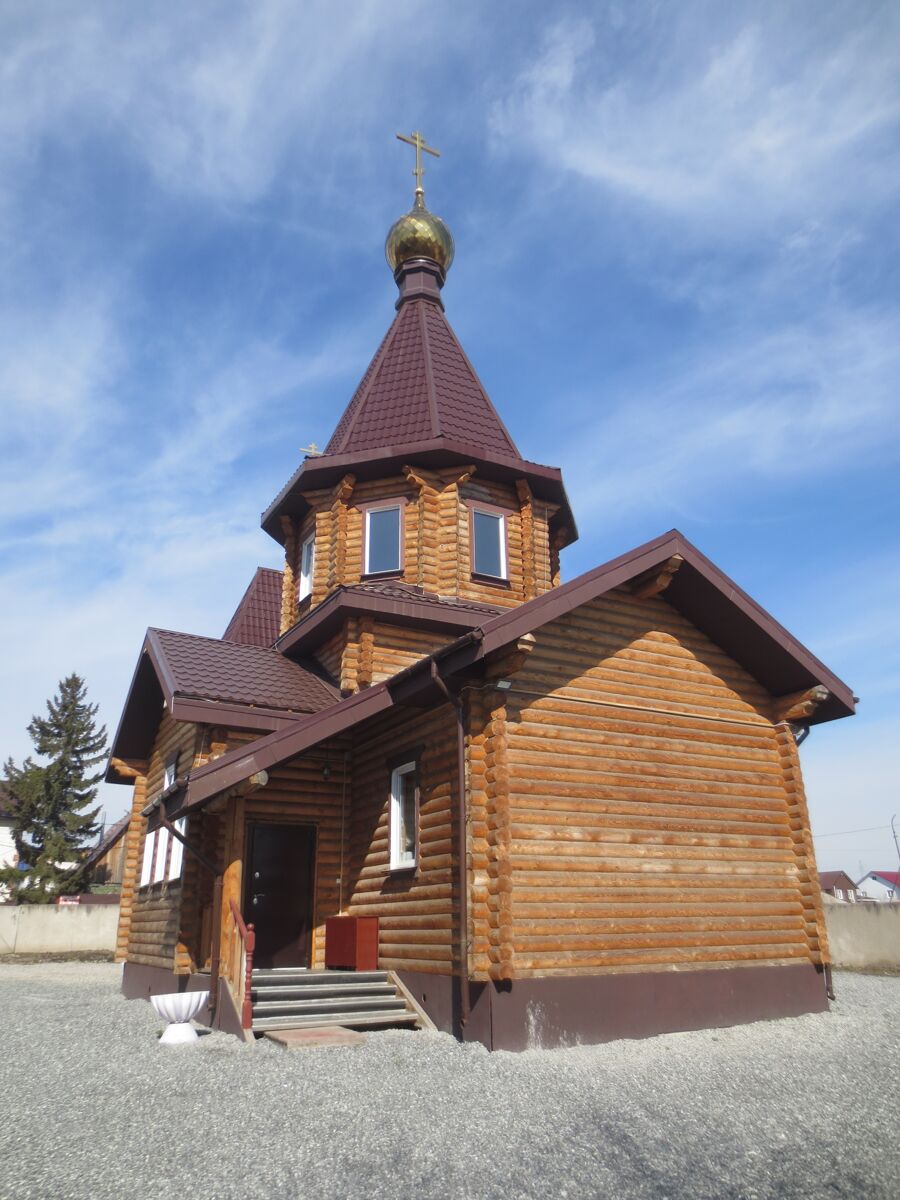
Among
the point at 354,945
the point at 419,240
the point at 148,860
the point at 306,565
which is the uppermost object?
the point at 419,240

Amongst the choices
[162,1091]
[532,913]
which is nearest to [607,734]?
[532,913]

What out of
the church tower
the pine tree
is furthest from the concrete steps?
the pine tree

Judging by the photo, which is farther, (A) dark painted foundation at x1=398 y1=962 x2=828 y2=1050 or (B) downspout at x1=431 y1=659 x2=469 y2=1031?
(B) downspout at x1=431 y1=659 x2=469 y2=1031

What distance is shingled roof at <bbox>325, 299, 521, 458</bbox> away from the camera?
52.9 ft

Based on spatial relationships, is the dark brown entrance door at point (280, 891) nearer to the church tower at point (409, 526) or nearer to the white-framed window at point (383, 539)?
the church tower at point (409, 526)

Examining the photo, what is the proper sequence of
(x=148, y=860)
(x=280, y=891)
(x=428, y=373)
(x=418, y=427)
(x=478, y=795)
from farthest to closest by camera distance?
(x=428, y=373) < (x=418, y=427) < (x=148, y=860) < (x=280, y=891) < (x=478, y=795)

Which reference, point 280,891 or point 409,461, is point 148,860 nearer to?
point 280,891

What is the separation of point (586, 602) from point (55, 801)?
31.5 meters

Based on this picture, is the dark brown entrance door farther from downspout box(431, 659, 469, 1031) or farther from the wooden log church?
downspout box(431, 659, 469, 1031)

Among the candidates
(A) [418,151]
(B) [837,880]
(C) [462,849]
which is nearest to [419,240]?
(A) [418,151]

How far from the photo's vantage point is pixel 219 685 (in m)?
12.4

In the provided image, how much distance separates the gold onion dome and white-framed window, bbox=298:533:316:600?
7.82 m

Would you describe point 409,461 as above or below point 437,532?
above

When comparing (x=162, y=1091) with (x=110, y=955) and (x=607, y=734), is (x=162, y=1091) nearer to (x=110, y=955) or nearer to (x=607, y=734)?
(x=607, y=734)
